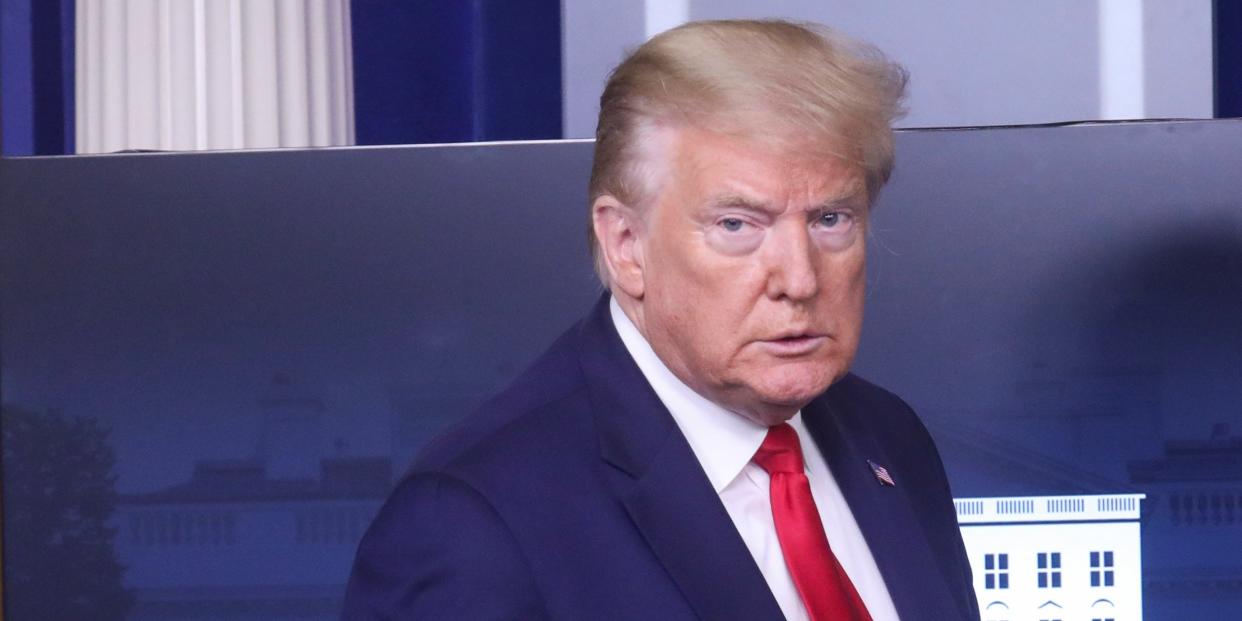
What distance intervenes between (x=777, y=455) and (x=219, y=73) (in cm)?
148

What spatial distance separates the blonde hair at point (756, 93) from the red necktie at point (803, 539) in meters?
0.25

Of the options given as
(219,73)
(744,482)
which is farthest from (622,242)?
(219,73)

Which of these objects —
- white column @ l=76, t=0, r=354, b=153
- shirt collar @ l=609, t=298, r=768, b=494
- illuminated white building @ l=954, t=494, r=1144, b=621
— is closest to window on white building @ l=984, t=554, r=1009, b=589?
illuminated white building @ l=954, t=494, r=1144, b=621

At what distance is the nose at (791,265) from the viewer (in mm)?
1235

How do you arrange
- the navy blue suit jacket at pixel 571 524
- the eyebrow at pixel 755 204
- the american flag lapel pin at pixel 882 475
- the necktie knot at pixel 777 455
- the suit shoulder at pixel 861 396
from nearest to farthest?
the navy blue suit jacket at pixel 571 524 < the eyebrow at pixel 755 204 < the necktie knot at pixel 777 455 < the american flag lapel pin at pixel 882 475 < the suit shoulder at pixel 861 396

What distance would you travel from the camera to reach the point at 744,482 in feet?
4.37

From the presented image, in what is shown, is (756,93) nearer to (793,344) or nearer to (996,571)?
(793,344)

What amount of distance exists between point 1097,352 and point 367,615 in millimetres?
1367

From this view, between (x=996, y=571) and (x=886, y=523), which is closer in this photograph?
(x=886, y=523)

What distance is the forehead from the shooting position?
122 cm

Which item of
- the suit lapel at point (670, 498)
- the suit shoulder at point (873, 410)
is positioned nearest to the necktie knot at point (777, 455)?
the suit lapel at point (670, 498)

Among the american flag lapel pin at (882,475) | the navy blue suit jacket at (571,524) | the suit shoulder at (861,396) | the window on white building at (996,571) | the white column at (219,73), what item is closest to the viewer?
→ the navy blue suit jacket at (571,524)

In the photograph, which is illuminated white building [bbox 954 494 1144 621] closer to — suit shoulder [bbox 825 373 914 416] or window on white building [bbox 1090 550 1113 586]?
window on white building [bbox 1090 550 1113 586]

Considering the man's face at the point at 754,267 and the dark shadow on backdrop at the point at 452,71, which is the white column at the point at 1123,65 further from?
the man's face at the point at 754,267
